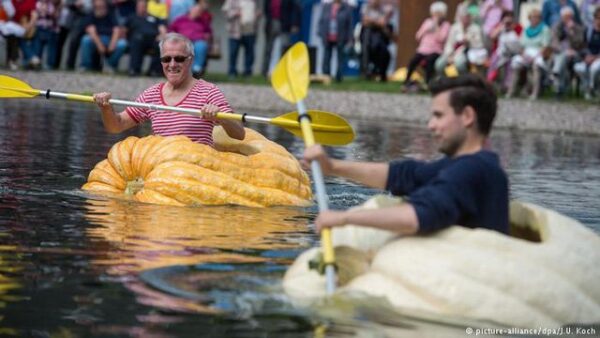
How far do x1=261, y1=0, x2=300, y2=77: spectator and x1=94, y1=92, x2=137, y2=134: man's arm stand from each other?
18020 millimetres

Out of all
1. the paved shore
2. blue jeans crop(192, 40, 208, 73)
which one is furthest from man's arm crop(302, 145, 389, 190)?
blue jeans crop(192, 40, 208, 73)

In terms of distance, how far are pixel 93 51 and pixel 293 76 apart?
22.8 m

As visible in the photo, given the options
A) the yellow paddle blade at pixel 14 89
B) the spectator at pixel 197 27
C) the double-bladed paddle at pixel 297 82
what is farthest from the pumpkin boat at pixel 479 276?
the spectator at pixel 197 27

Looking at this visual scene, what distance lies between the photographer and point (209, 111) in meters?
12.2

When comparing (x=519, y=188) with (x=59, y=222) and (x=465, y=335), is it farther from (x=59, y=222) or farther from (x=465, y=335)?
(x=465, y=335)

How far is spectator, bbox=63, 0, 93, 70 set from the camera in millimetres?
31047

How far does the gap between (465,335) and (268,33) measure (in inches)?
961

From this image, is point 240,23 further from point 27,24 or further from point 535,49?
point 535,49

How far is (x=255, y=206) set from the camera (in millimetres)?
12266

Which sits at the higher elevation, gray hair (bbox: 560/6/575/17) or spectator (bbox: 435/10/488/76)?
gray hair (bbox: 560/6/575/17)

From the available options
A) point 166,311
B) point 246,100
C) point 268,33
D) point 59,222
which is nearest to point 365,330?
point 166,311

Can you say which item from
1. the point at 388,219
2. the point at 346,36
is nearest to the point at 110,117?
the point at 388,219

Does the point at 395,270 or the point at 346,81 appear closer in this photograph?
the point at 395,270

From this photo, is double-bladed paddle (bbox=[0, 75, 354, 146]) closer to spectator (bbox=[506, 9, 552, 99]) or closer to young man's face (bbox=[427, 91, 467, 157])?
young man's face (bbox=[427, 91, 467, 157])
